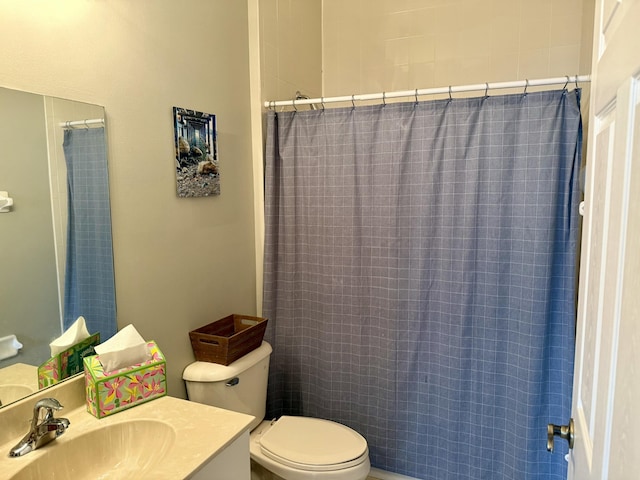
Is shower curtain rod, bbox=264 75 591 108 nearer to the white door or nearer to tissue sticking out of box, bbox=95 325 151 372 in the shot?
the white door

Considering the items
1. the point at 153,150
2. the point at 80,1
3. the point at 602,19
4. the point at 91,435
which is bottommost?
the point at 91,435

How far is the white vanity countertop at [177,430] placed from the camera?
3.51ft

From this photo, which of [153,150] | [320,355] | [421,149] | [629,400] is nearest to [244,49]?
[153,150]

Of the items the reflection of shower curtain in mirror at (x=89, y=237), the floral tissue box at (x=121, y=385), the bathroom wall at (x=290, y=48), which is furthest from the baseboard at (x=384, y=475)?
the bathroom wall at (x=290, y=48)

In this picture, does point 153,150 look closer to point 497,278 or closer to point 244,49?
point 244,49

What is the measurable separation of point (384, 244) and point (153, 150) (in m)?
1.04

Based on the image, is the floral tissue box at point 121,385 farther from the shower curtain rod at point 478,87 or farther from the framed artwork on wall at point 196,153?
the shower curtain rod at point 478,87

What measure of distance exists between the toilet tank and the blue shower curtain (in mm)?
387

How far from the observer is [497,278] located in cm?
184

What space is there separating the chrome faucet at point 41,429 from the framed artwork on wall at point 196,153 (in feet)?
2.78

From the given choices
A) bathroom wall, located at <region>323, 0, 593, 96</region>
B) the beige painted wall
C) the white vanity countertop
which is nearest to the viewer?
the white vanity countertop

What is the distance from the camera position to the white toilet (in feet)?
5.55

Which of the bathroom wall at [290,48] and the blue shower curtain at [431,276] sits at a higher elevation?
the bathroom wall at [290,48]

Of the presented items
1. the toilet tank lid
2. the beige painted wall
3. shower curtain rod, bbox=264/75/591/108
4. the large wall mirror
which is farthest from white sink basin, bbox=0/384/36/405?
shower curtain rod, bbox=264/75/591/108
